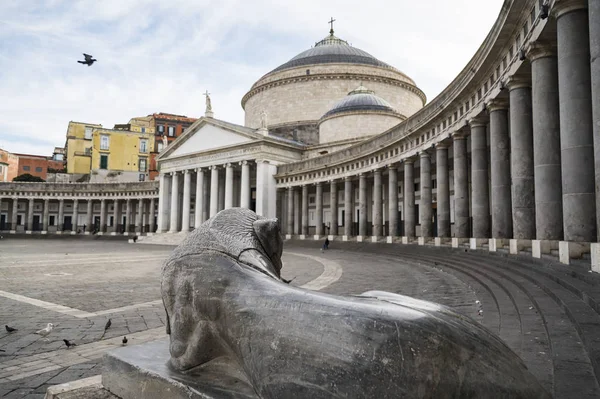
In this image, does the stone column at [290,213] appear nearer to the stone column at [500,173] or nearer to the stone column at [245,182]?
the stone column at [245,182]

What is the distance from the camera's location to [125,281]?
12.2 meters

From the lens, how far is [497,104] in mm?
14531

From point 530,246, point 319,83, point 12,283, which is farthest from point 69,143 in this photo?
point 530,246

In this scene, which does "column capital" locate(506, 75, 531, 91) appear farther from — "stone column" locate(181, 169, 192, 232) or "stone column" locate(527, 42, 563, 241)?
"stone column" locate(181, 169, 192, 232)

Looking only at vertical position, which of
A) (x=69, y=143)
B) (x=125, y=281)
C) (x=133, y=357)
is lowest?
(x=125, y=281)

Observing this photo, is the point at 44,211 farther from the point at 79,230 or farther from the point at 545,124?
the point at 545,124

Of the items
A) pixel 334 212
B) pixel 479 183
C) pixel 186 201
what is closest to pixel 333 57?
pixel 186 201

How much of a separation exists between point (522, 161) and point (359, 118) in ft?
101

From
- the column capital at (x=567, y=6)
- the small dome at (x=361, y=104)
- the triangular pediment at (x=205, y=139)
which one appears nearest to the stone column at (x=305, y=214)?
the triangular pediment at (x=205, y=139)

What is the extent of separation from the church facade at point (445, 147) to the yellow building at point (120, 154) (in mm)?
19732

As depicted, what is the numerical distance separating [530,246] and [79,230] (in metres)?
62.5

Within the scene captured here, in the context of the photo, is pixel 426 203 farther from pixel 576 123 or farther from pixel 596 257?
pixel 596 257

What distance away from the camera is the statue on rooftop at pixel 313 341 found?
1.72 meters

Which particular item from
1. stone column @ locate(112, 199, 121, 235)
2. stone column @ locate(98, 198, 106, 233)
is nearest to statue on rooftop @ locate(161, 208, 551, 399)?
stone column @ locate(98, 198, 106, 233)
